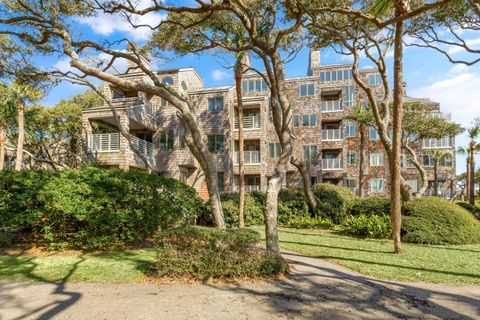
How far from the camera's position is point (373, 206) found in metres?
14.3

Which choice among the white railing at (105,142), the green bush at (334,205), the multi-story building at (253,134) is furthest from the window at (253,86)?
the green bush at (334,205)

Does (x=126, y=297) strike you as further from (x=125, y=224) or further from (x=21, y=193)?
(x=21, y=193)

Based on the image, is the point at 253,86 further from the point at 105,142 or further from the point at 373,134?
the point at 105,142

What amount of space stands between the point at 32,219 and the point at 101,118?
1519cm

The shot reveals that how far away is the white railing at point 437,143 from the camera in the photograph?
33.1m

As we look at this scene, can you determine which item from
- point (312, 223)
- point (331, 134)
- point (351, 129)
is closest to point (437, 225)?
point (312, 223)

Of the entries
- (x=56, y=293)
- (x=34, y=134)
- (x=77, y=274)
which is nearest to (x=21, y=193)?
(x=77, y=274)

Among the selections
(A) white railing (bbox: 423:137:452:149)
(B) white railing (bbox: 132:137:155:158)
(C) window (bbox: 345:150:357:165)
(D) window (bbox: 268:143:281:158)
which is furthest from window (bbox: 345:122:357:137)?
(B) white railing (bbox: 132:137:155:158)

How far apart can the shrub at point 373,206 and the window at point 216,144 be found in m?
13.2

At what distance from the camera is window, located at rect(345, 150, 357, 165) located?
110 ft

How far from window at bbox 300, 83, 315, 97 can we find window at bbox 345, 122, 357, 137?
6086 mm

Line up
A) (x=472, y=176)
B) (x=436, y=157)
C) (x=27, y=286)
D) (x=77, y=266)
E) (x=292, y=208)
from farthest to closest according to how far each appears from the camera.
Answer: (x=436, y=157), (x=472, y=176), (x=292, y=208), (x=77, y=266), (x=27, y=286)

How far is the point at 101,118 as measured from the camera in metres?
22.7

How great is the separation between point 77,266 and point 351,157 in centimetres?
3135
